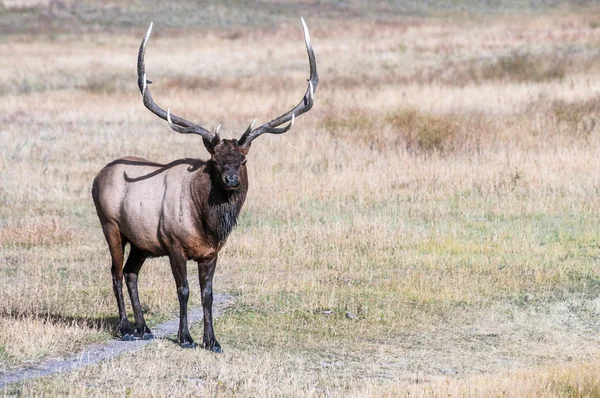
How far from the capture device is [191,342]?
10.1 m

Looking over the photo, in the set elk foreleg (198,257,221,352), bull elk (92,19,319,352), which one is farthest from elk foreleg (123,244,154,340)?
elk foreleg (198,257,221,352)

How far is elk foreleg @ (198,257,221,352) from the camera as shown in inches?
392

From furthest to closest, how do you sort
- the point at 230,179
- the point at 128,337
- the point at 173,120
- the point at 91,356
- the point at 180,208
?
1. the point at 128,337
2. the point at 173,120
3. the point at 180,208
4. the point at 91,356
5. the point at 230,179

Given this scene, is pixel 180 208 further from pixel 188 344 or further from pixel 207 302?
pixel 188 344

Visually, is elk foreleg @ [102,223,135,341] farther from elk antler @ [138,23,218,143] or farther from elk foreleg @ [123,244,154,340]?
elk antler @ [138,23,218,143]

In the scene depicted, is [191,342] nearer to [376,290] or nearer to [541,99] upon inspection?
[376,290]

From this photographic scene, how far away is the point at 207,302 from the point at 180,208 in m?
0.94

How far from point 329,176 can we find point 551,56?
71.6 ft

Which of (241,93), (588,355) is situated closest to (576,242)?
(588,355)

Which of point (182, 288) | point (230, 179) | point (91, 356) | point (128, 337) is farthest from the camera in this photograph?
point (128, 337)

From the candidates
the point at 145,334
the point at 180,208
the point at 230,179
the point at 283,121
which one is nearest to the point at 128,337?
the point at 145,334

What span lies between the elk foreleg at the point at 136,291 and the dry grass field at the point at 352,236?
345 millimetres

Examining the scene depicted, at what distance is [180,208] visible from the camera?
Result: 394 inches

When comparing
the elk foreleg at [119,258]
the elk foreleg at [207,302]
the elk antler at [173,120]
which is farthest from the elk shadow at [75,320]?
the elk antler at [173,120]
